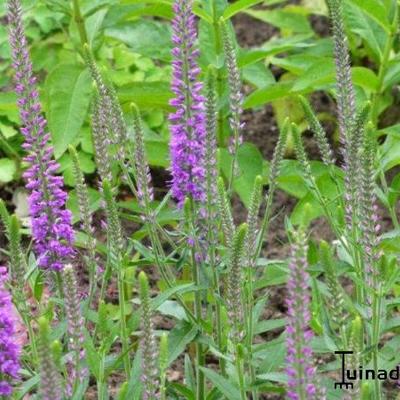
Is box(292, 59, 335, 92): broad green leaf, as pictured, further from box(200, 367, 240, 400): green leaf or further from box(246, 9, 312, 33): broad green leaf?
box(200, 367, 240, 400): green leaf

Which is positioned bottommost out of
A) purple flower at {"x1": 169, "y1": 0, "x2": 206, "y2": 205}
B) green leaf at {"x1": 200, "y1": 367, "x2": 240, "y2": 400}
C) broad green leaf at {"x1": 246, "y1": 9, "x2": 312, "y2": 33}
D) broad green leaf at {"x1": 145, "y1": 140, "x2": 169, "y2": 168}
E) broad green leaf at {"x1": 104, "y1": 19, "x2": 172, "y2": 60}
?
green leaf at {"x1": 200, "y1": 367, "x2": 240, "y2": 400}

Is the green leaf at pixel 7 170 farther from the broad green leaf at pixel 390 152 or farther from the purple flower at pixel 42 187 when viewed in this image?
the broad green leaf at pixel 390 152

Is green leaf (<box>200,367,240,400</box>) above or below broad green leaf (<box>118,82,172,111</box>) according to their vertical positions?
below

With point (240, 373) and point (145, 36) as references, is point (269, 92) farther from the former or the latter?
point (240, 373)

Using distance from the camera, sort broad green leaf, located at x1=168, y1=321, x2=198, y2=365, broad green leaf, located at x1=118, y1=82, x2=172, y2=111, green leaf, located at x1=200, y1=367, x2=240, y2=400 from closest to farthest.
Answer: green leaf, located at x1=200, y1=367, x2=240, y2=400
broad green leaf, located at x1=168, y1=321, x2=198, y2=365
broad green leaf, located at x1=118, y1=82, x2=172, y2=111

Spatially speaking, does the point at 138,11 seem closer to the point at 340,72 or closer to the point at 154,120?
the point at 154,120

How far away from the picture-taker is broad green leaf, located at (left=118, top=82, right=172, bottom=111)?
5273mm

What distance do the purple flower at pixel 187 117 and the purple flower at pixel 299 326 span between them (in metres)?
1.12

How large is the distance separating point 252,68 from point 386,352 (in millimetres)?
2368

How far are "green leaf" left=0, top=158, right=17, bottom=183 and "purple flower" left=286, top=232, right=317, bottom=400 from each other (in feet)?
11.8

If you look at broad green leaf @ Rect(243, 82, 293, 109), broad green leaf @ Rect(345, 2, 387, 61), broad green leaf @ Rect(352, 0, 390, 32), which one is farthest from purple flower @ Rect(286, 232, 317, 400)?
broad green leaf @ Rect(345, 2, 387, 61)

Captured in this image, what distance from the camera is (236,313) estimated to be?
3.19 metres

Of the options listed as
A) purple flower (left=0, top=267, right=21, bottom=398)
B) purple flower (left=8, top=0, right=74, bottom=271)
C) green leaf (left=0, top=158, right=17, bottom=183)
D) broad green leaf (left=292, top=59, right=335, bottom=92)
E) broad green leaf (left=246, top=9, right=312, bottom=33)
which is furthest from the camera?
broad green leaf (left=246, top=9, right=312, bottom=33)

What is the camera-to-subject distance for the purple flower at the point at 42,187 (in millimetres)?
3605
